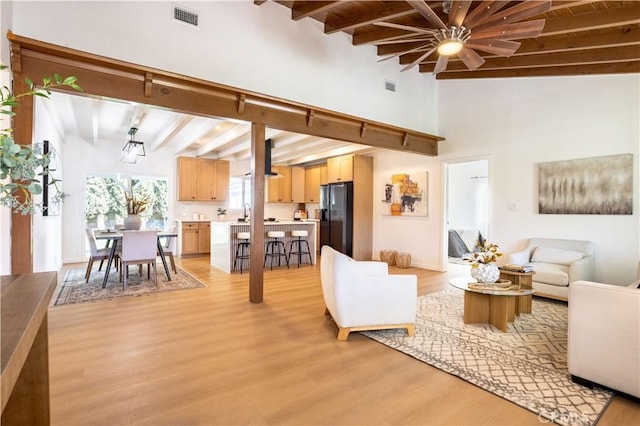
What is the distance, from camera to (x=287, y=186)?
32.0 feet

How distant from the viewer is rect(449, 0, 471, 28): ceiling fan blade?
8.72 ft

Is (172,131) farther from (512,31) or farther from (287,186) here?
(512,31)

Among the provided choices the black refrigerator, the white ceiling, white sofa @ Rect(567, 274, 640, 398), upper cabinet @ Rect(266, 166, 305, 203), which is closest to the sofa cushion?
white sofa @ Rect(567, 274, 640, 398)

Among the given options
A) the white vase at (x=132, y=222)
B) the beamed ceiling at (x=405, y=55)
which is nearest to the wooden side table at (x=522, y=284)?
the beamed ceiling at (x=405, y=55)

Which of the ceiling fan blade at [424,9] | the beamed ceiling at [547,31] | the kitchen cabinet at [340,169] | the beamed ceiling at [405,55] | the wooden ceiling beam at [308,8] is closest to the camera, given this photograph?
the ceiling fan blade at [424,9]

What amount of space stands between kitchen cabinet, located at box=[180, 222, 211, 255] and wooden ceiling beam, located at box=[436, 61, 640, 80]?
655cm

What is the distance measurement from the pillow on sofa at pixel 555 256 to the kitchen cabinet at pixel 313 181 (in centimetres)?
567

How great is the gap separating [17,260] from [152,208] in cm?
566

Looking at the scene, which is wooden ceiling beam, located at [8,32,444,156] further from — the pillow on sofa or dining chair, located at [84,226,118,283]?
the pillow on sofa

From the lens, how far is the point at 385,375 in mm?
2363

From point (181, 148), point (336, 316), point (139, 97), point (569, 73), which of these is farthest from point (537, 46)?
point (181, 148)

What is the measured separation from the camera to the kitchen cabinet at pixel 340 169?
773cm

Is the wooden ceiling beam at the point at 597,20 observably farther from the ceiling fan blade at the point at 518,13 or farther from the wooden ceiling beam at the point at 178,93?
the wooden ceiling beam at the point at 178,93

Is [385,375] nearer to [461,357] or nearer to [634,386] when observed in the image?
[461,357]
